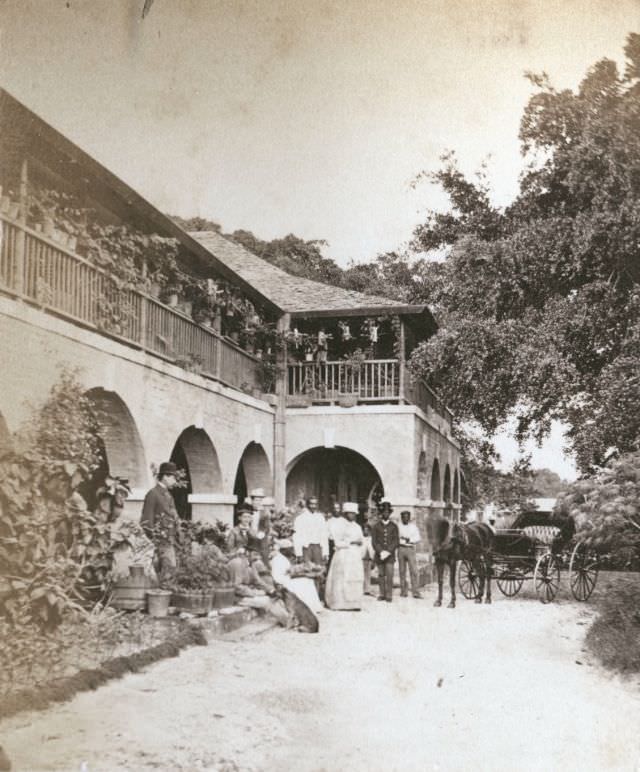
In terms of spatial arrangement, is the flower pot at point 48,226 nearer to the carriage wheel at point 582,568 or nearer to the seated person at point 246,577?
the seated person at point 246,577

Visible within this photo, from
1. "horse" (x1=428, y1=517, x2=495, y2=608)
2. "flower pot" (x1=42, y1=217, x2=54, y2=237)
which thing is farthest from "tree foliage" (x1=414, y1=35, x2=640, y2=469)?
"flower pot" (x1=42, y1=217, x2=54, y2=237)

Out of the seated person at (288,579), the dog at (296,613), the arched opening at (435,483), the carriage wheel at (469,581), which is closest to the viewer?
the dog at (296,613)

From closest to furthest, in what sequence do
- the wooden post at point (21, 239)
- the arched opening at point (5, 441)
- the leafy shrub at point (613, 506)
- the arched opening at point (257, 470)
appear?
1. the arched opening at point (5, 441)
2. the wooden post at point (21, 239)
3. the leafy shrub at point (613, 506)
4. the arched opening at point (257, 470)

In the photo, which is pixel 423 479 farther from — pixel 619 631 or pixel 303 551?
pixel 619 631

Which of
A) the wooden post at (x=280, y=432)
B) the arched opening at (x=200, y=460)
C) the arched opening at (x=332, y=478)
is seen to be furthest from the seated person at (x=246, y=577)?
the arched opening at (x=332, y=478)

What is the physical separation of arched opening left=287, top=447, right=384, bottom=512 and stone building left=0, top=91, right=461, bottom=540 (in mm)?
48

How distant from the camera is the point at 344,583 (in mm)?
13086

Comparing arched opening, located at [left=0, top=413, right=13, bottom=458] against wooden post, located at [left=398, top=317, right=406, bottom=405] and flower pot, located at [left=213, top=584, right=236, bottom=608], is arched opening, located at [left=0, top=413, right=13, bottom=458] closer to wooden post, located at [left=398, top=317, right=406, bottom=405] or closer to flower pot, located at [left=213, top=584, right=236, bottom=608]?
flower pot, located at [left=213, top=584, right=236, bottom=608]

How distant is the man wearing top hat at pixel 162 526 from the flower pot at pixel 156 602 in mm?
432

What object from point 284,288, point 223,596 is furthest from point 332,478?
point 223,596

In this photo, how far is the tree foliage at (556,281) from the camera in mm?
12273

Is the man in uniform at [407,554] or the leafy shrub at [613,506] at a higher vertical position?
the leafy shrub at [613,506]

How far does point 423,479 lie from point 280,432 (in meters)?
3.91

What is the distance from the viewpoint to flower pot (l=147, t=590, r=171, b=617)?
9.43 m
